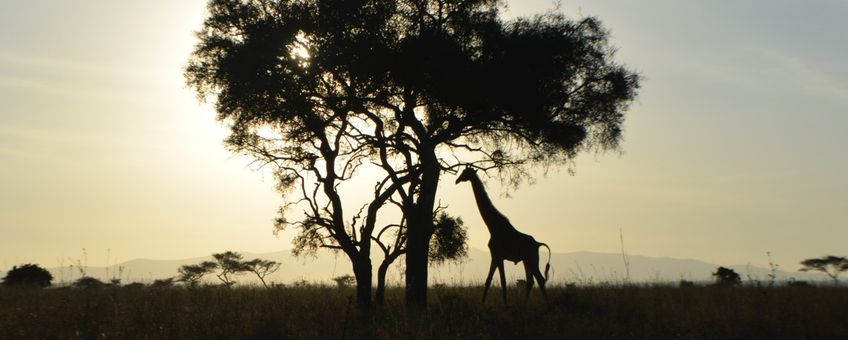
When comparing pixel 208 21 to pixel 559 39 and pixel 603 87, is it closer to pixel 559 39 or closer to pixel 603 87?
pixel 559 39

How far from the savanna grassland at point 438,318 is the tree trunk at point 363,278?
59 cm

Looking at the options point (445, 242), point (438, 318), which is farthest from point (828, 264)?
point (438, 318)

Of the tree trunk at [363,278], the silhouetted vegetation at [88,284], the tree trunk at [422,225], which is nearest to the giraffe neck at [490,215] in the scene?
the tree trunk at [422,225]

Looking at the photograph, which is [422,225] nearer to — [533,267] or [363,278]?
[363,278]

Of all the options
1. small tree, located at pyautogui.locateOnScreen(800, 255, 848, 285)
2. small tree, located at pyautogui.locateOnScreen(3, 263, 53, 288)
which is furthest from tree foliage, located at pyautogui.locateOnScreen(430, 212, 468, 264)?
small tree, located at pyautogui.locateOnScreen(800, 255, 848, 285)

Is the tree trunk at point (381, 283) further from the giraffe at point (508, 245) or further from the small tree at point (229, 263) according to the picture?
the small tree at point (229, 263)

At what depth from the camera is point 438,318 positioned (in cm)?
1317

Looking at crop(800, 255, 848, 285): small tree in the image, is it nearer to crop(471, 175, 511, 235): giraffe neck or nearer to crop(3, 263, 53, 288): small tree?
crop(471, 175, 511, 235): giraffe neck

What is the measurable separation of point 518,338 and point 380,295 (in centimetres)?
632

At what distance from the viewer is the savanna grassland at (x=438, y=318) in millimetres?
11539

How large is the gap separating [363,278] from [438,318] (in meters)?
4.88

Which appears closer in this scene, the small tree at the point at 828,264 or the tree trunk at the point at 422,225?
the tree trunk at the point at 422,225

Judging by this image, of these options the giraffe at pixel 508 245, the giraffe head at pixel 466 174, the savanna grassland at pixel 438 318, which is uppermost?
the giraffe head at pixel 466 174

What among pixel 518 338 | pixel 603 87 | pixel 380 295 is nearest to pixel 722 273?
pixel 603 87
